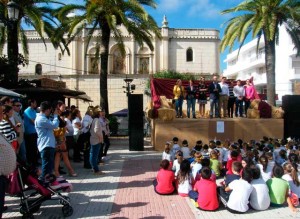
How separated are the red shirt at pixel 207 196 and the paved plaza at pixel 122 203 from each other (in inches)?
Answer: 4.9

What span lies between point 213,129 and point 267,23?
641 centimetres

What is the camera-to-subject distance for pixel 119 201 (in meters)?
6.88

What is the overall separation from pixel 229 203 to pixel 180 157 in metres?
2.26

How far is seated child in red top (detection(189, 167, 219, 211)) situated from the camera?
6.34 metres

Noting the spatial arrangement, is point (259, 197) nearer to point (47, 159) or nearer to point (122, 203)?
point (122, 203)

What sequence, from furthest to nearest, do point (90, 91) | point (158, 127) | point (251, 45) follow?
1. point (251, 45)
2. point (90, 91)
3. point (158, 127)

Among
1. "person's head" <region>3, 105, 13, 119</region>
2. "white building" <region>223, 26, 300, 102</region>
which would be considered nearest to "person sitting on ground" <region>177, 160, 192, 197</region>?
"person's head" <region>3, 105, 13, 119</region>

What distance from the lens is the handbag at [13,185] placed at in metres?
5.38

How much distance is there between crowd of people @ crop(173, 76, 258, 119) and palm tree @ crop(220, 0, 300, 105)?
11.8 ft

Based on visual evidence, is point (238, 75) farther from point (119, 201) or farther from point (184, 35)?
point (119, 201)

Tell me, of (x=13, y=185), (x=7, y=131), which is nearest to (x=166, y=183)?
(x=13, y=185)

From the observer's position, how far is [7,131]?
6316mm

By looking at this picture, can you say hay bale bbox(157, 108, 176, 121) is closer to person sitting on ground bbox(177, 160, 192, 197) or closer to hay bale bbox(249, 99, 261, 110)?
hay bale bbox(249, 99, 261, 110)

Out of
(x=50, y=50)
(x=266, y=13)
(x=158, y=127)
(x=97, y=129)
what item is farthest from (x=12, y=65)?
(x=50, y=50)
